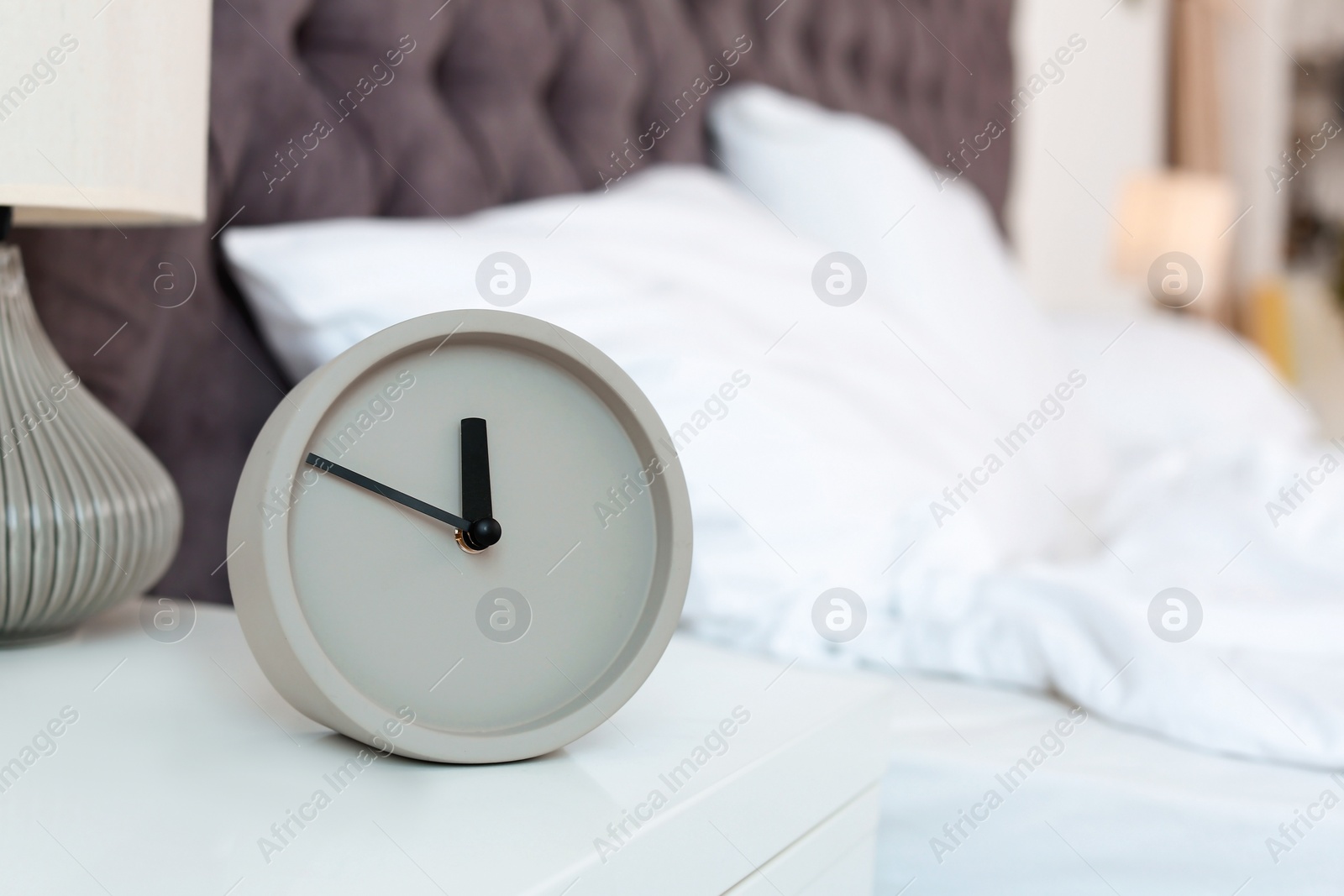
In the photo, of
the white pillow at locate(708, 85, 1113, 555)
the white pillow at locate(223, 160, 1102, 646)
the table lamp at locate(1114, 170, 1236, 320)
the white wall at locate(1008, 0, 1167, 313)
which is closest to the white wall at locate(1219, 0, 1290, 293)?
the white wall at locate(1008, 0, 1167, 313)

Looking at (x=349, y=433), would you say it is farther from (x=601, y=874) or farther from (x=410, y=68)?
(x=410, y=68)

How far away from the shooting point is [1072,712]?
818 mm

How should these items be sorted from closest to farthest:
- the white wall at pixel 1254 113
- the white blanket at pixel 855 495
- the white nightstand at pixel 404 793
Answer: the white nightstand at pixel 404 793
the white blanket at pixel 855 495
the white wall at pixel 1254 113

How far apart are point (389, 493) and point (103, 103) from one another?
0.84ft

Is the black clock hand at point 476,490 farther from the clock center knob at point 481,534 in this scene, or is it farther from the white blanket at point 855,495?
the white blanket at point 855,495

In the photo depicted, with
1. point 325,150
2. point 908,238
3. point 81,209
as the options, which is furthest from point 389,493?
point 908,238

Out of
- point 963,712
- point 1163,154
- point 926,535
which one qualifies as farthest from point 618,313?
point 1163,154

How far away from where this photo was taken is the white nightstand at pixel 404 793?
434mm

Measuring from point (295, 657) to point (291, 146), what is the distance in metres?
0.65

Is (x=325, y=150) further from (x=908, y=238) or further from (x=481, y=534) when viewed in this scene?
(x=908, y=238)

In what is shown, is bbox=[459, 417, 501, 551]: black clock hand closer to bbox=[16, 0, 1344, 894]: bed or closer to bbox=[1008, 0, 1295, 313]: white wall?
bbox=[16, 0, 1344, 894]: bed

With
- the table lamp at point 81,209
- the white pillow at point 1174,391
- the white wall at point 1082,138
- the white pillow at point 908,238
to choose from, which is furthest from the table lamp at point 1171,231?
the table lamp at point 81,209

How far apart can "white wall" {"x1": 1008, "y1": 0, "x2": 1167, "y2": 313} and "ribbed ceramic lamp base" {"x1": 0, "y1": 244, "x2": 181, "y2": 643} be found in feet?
7.47

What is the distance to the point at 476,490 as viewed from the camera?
55 cm
